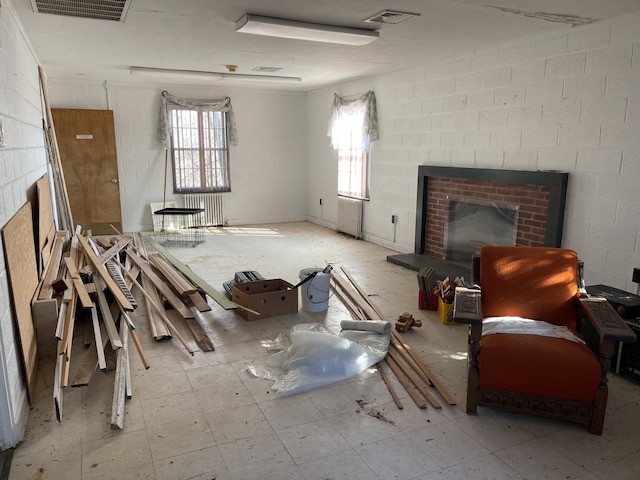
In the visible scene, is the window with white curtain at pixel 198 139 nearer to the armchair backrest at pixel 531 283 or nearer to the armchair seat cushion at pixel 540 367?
the armchair backrest at pixel 531 283

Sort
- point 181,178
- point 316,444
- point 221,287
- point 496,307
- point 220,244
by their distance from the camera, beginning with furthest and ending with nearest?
1. point 181,178
2. point 220,244
3. point 221,287
4. point 496,307
5. point 316,444

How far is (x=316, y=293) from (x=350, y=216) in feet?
12.8

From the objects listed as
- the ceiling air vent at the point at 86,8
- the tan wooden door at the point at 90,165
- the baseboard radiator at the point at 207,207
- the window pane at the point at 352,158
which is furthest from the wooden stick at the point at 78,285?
the window pane at the point at 352,158

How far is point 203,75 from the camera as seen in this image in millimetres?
7375

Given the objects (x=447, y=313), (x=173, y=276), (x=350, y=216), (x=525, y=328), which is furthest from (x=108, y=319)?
(x=350, y=216)

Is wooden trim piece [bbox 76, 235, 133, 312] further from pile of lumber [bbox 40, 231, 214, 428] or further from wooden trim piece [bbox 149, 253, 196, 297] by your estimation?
wooden trim piece [bbox 149, 253, 196, 297]

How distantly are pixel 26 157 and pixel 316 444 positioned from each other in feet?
11.0

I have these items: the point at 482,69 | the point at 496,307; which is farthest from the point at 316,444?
the point at 482,69

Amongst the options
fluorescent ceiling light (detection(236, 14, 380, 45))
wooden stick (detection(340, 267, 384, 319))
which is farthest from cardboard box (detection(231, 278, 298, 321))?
fluorescent ceiling light (detection(236, 14, 380, 45))

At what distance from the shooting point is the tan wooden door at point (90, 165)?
7.82 meters

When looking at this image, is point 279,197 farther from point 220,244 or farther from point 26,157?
point 26,157

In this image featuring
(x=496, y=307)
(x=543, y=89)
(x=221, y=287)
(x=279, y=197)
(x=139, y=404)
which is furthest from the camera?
(x=279, y=197)

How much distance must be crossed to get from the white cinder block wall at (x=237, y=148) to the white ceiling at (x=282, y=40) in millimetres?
1146

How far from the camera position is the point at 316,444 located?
2535 mm
